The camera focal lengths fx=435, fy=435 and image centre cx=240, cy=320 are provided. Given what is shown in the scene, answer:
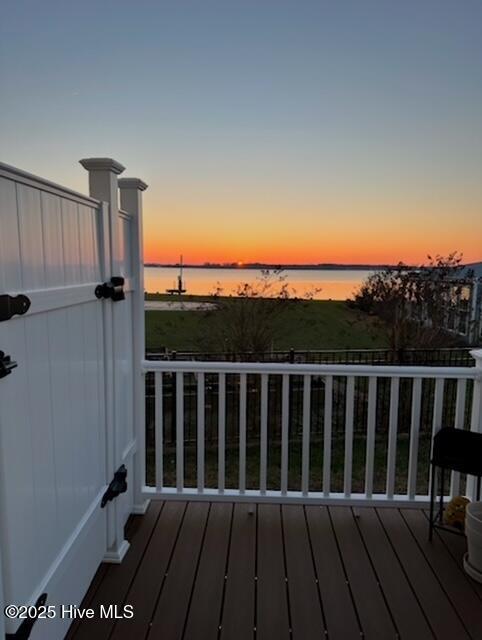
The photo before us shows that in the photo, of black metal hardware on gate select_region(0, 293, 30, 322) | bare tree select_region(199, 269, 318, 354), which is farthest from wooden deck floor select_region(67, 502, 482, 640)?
bare tree select_region(199, 269, 318, 354)

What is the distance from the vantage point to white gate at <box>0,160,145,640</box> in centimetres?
118

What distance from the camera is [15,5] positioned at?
8.91 feet

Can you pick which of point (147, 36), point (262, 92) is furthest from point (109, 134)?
point (262, 92)

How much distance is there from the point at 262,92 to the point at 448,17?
1.33 m

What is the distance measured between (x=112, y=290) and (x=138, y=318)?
600 millimetres

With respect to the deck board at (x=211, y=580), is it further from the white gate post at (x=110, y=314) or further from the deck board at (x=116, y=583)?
the white gate post at (x=110, y=314)

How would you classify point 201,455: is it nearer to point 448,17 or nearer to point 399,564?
point 399,564

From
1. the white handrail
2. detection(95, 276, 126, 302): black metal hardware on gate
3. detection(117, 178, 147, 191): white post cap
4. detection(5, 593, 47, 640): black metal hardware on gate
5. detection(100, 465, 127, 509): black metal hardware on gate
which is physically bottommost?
detection(100, 465, 127, 509): black metal hardware on gate

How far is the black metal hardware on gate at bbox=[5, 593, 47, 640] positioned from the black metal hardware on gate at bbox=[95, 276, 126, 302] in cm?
111

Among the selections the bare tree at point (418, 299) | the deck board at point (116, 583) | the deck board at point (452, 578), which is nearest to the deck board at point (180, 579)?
the deck board at point (116, 583)

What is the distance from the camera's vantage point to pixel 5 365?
1.10m

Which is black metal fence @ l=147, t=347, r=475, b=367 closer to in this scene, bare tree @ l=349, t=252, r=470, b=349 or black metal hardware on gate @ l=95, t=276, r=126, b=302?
bare tree @ l=349, t=252, r=470, b=349

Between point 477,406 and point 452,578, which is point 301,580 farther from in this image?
point 477,406

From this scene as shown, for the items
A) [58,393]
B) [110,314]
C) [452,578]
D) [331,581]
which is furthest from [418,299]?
[58,393]
